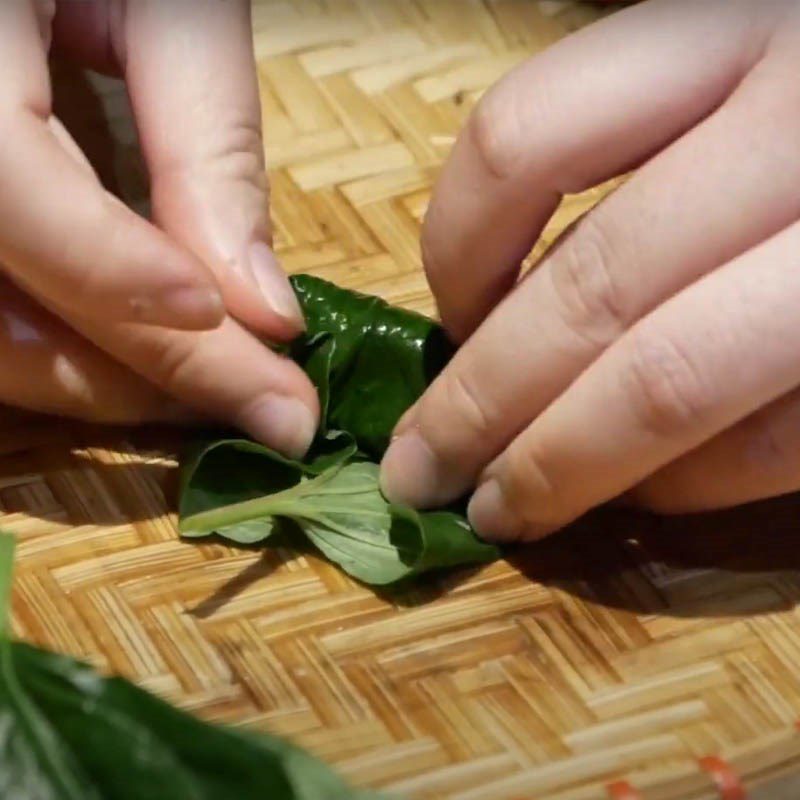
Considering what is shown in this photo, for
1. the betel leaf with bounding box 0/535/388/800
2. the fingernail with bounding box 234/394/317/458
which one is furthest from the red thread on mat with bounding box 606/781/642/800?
the fingernail with bounding box 234/394/317/458

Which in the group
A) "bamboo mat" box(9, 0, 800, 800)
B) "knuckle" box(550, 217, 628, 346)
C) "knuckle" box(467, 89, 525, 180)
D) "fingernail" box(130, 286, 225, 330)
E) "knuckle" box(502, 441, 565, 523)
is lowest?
"bamboo mat" box(9, 0, 800, 800)

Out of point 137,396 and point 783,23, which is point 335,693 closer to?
point 137,396

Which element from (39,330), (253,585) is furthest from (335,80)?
(253,585)

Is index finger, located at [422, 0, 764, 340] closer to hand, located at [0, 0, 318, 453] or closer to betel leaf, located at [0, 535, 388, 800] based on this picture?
hand, located at [0, 0, 318, 453]

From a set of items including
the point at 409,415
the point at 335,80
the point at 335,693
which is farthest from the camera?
the point at 335,80

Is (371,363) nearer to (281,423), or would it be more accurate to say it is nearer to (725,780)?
(281,423)

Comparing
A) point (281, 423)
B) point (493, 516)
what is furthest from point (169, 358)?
point (493, 516)
